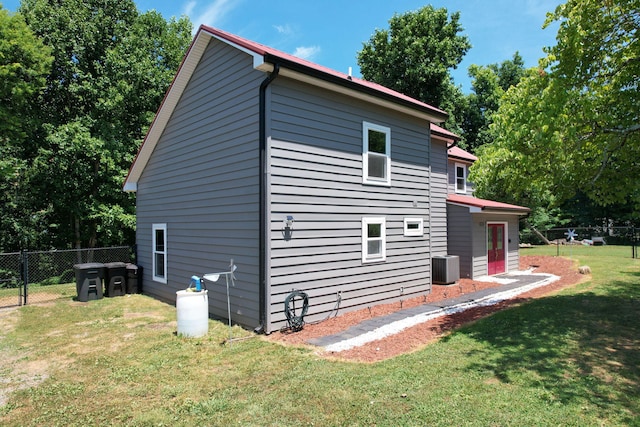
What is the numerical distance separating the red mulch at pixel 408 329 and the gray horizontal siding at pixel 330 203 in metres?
0.31

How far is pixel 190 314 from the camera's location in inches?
259

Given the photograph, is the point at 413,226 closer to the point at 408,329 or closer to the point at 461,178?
the point at 408,329

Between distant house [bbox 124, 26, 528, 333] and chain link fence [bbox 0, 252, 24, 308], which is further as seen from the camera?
chain link fence [bbox 0, 252, 24, 308]

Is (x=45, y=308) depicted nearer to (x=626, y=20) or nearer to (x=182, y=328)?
(x=182, y=328)

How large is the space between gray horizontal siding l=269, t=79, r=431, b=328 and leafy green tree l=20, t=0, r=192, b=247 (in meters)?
12.6

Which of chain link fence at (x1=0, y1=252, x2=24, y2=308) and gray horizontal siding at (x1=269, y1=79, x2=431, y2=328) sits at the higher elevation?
gray horizontal siding at (x1=269, y1=79, x2=431, y2=328)

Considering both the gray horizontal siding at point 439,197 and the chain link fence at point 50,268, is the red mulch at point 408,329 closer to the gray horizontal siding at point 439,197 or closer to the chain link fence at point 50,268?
the gray horizontal siding at point 439,197

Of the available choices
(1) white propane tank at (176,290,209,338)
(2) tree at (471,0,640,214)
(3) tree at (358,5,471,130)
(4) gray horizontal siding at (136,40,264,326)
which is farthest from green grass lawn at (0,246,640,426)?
(3) tree at (358,5,471,130)

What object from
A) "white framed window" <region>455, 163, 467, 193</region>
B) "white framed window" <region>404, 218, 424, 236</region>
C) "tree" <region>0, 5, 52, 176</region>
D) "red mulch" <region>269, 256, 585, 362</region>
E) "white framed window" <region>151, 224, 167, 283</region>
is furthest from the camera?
"white framed window" <region>455, 163, 467, 193</region>

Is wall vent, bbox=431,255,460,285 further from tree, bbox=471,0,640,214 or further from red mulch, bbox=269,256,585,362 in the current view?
tree, bbox=471,0,640,214

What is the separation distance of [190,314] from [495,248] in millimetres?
12232

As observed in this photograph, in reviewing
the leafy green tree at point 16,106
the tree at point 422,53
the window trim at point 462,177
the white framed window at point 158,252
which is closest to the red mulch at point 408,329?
the window trim at point 462,177

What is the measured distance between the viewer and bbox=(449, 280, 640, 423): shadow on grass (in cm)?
404

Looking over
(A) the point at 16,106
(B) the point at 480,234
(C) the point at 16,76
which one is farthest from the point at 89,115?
(B) the point at 480,234
